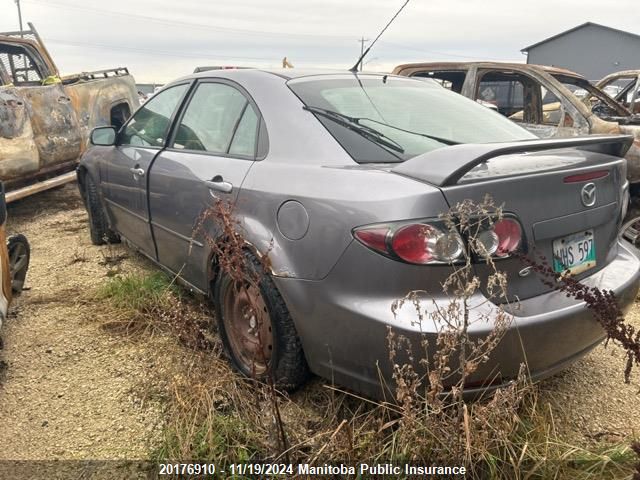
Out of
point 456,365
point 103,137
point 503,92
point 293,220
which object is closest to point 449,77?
point 503,92

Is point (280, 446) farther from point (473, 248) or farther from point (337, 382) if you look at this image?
point (473, 248)

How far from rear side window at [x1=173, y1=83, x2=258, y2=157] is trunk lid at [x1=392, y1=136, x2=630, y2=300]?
101 cm

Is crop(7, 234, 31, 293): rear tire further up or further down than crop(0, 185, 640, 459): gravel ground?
further up

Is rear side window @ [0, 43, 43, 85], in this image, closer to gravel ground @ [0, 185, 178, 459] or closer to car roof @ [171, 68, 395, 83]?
gravel ground @ [0, 185, 178, 459]

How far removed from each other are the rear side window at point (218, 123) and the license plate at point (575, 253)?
4.72 feet

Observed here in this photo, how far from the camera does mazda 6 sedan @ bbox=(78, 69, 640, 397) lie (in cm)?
183

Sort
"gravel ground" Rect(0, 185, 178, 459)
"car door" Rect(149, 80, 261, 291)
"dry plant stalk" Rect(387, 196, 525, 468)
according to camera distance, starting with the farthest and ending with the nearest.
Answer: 1. "car door" Rect(149, 80, 261, 291)
2. "gravel ground" Rect(0, 185, 178, 459)
3. "dry plant stalk" Rect(387, 196, 525, 468)

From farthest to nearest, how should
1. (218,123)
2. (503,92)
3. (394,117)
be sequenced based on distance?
(503,92) < (218,123) < (394,117)

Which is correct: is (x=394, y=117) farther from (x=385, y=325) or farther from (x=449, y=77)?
(x=449, y=77)

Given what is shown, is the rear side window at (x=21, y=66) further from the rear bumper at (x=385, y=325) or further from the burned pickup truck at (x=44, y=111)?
the rear bumper at (x=385, y=325)

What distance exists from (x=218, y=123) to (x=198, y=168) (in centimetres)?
30

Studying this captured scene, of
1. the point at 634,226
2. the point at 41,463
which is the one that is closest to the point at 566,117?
the point at 634,226

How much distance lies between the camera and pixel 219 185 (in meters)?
2.58

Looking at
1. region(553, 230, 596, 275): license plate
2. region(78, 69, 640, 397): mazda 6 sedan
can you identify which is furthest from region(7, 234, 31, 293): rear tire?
region(553, 230, 596, 275): license plate
